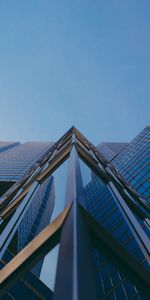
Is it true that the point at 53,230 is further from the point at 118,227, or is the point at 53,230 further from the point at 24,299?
the point at 118,227

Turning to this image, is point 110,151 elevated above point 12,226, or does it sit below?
below

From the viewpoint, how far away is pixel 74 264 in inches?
54.7

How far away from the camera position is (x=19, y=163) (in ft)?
171

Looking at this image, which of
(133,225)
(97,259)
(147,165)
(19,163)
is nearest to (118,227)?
(97,259)

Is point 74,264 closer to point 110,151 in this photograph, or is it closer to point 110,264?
point 110,264

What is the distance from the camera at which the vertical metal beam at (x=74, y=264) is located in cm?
124

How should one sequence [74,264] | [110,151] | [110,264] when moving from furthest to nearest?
[110,151] → [110,264] → [74,264]

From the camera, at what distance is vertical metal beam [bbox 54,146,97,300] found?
1.24m

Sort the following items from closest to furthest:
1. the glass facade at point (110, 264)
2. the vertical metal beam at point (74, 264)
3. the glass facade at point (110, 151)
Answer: the vertical metal beam at point (74, 264) → the glass facade at point (110, 264) → the glass facade at point (110, 151)

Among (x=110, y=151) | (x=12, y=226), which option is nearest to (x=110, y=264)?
(x=12, y=226)

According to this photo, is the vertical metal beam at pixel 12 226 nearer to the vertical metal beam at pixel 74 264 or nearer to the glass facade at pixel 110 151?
the vertical metal beam at pixel 74 264

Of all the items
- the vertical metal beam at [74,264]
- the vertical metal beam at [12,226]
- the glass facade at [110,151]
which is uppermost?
the vertical metal beam at [12,226]

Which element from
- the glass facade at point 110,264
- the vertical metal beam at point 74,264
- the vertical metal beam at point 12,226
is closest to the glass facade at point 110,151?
the glass facade at point 110,264

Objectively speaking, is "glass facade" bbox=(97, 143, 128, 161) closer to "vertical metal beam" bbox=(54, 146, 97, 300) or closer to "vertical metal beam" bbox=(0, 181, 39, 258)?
"vertical metal beam" bbox=(0, 181, 39, 258)
